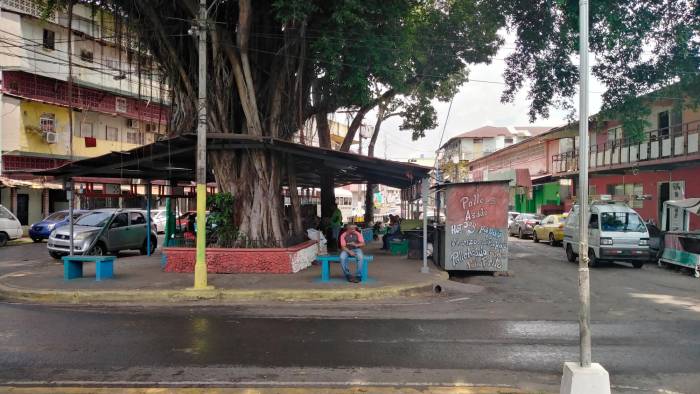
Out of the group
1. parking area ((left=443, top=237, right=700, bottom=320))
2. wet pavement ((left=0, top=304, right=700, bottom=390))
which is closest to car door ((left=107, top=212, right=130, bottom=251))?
wet pavement ((left=0, top=304, right=700, bottom=390))

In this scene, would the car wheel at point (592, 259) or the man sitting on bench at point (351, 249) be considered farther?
the car wheel at point (592, 259)

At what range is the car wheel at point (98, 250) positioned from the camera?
1702 centimetres

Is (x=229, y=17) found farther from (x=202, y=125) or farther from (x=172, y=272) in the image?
(x=172, y=272)

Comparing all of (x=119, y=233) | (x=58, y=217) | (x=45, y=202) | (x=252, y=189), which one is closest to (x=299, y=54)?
(x=252, y=189)

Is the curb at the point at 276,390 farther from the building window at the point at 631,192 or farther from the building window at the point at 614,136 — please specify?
the building window at the point at 614,136

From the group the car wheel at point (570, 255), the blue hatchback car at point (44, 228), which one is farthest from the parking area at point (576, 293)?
the blue hatchback car at point (44, 228)

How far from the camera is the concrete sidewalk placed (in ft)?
35.3

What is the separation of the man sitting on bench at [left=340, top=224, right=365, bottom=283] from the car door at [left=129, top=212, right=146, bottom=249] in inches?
391

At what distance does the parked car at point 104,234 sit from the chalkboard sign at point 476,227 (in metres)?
10.6

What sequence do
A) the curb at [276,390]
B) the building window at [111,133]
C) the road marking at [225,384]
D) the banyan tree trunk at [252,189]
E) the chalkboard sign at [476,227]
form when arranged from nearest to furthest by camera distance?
the curb at [276,390] < the road marking at [225,384] < the banyan tree trunk at [252,189] < the chalkboard sign at [476,227] < the building window at [111,133]

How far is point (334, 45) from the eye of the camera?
13.8 metres

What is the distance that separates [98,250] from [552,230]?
19.9 metres

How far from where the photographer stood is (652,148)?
84.4ft

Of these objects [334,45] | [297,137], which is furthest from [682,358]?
[297,137]
